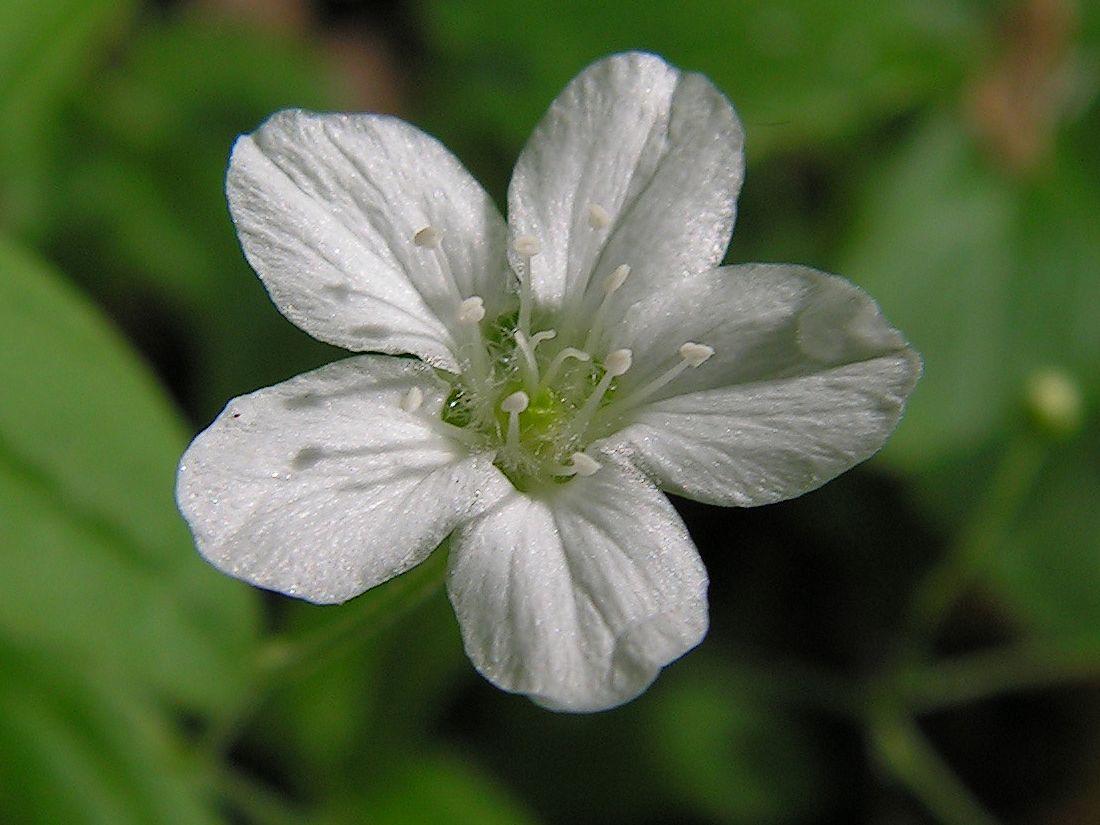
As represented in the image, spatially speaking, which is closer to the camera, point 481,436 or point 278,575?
point 278,575

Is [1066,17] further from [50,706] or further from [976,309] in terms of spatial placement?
[50,706]

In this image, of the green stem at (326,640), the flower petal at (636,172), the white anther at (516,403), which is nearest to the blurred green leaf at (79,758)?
the green stem at (326,640)

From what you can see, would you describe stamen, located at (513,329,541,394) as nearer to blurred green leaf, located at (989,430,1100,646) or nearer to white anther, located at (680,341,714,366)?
white anther, located at (680,341,714,366)

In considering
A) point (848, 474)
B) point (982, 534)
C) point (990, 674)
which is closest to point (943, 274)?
point (848, 474)

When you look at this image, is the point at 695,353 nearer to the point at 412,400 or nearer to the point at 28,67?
the point at 412,400

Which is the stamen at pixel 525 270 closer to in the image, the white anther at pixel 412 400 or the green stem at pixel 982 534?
the white anther at pixel 412 400

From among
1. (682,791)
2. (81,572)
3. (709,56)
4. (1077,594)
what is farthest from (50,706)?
(1077,594)
